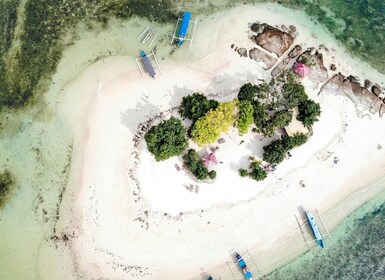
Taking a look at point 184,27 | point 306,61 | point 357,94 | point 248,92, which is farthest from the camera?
point 357,94

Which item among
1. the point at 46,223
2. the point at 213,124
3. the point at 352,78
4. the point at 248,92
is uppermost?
the point at 352,78

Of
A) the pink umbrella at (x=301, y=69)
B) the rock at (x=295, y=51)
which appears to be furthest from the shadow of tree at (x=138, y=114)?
the rock at (x=295, y=51)

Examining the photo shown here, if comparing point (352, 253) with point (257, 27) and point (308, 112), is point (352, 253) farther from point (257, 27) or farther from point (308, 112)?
point (257, 27)

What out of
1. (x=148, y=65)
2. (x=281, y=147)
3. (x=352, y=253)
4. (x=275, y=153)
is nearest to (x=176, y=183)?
(x=275, y=153)

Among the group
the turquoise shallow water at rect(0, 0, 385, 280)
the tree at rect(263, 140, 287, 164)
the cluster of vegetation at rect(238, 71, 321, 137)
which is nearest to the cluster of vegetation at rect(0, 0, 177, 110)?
the turquoise shallow water at rect(0, 0, 385, 280)

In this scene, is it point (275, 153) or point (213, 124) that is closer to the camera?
point (213, 124)

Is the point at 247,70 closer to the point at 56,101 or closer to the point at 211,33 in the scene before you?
the point at 211,33

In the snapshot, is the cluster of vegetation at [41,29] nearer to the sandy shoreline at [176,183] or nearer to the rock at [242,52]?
the sandy shoreline at [176,183]

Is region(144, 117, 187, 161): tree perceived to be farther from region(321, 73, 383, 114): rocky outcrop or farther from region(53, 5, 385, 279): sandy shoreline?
region(321, 73, 383, 114): rocky outcrop
